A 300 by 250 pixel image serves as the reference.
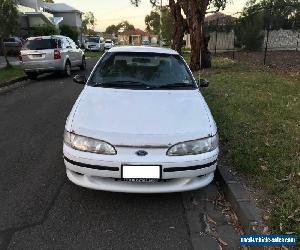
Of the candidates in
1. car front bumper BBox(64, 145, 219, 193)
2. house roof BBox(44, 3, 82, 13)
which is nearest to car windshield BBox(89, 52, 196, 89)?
car front bumper BBox(64, 145, 219, 193)

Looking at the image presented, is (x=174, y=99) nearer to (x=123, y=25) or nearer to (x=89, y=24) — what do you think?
(x=89, y=24)

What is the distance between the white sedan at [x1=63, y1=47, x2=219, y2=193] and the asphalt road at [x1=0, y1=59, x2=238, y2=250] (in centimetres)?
32

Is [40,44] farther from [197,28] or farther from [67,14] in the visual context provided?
[67,14]

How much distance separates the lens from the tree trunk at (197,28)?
15.4 m

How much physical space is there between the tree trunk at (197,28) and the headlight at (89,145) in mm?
11597

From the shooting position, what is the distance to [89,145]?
13.1ft

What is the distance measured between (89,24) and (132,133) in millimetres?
93041

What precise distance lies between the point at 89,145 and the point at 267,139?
2.95m

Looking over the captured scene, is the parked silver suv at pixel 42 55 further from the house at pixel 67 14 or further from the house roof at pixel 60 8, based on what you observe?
the house at pixel 67 14

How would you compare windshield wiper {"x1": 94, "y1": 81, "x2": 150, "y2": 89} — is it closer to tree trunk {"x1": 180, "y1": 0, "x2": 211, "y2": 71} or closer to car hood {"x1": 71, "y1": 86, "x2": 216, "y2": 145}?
car hood {"x1": 71, "y1": 86, "x2": 216, "y2": 145}

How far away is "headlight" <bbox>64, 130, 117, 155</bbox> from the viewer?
12.9 ft

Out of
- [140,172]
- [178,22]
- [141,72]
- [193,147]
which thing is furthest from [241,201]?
[178,22]

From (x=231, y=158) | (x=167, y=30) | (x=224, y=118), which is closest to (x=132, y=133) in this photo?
(x=231, y=158)

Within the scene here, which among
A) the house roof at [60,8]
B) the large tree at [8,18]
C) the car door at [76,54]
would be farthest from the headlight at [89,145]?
the house roof at [60,8]
